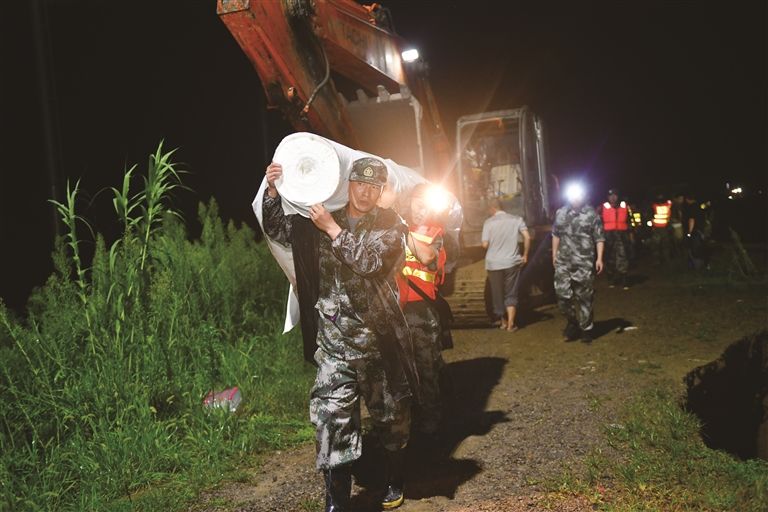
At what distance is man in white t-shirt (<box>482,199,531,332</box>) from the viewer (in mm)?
A: 8148

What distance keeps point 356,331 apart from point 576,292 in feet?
15.6

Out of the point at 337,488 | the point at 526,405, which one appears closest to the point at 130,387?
the point at 337,488

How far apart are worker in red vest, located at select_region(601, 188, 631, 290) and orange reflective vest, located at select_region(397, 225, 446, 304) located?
27.2ft

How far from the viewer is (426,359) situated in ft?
13.8

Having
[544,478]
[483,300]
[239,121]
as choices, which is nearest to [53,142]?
[239,121]

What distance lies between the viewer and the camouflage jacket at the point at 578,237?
7188 millimetres

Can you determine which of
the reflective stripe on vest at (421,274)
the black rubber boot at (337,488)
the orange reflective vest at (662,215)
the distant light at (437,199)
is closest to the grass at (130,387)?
the black rubber boot at (337,488)

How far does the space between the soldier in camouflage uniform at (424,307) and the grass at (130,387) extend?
1011 millimetres

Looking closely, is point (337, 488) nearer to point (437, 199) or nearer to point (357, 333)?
point (357, 333)

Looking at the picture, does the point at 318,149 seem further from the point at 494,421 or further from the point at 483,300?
the point at 483,300

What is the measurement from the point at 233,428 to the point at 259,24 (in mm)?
3286

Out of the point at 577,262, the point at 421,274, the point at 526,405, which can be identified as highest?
the point at 421,274

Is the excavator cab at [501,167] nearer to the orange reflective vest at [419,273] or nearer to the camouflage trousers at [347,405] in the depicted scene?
the orange reflective vest at [419,273]

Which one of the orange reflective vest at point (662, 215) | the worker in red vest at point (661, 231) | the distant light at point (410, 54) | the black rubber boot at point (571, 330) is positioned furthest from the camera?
the orange reflective vest at point (662, 215)
